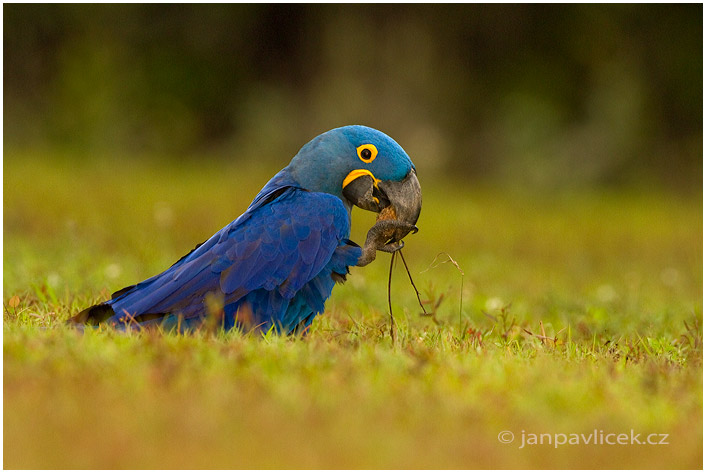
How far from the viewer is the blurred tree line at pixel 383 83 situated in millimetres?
14438

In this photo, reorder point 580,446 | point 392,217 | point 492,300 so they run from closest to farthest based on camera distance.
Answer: point 580,446
point 392,217
point 492,300

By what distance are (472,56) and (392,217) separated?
12064 mm

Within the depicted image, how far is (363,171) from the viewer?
13.8 feet

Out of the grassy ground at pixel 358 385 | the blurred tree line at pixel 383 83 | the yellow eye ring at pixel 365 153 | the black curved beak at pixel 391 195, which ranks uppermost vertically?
the blurred tree line at pixel 383 83

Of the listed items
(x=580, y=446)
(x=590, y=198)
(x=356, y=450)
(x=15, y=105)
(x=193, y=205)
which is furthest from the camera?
(x=15, y=105)

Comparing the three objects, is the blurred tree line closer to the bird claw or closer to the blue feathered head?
the blue feathered head

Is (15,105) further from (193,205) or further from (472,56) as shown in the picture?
(472,56)

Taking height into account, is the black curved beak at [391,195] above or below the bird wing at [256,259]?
above

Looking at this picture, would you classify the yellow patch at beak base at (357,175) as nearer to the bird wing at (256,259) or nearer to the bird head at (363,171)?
the bird head at (363,171)

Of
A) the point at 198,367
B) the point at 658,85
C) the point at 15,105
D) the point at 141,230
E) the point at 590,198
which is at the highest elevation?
the point at 658,85

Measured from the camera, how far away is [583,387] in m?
3.11

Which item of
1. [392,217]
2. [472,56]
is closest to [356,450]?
[392,217]

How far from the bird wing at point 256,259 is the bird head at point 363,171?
0.17m

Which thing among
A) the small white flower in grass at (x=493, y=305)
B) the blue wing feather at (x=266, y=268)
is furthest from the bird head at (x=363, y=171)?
the small white flower in grass at (x=493, y=305)
